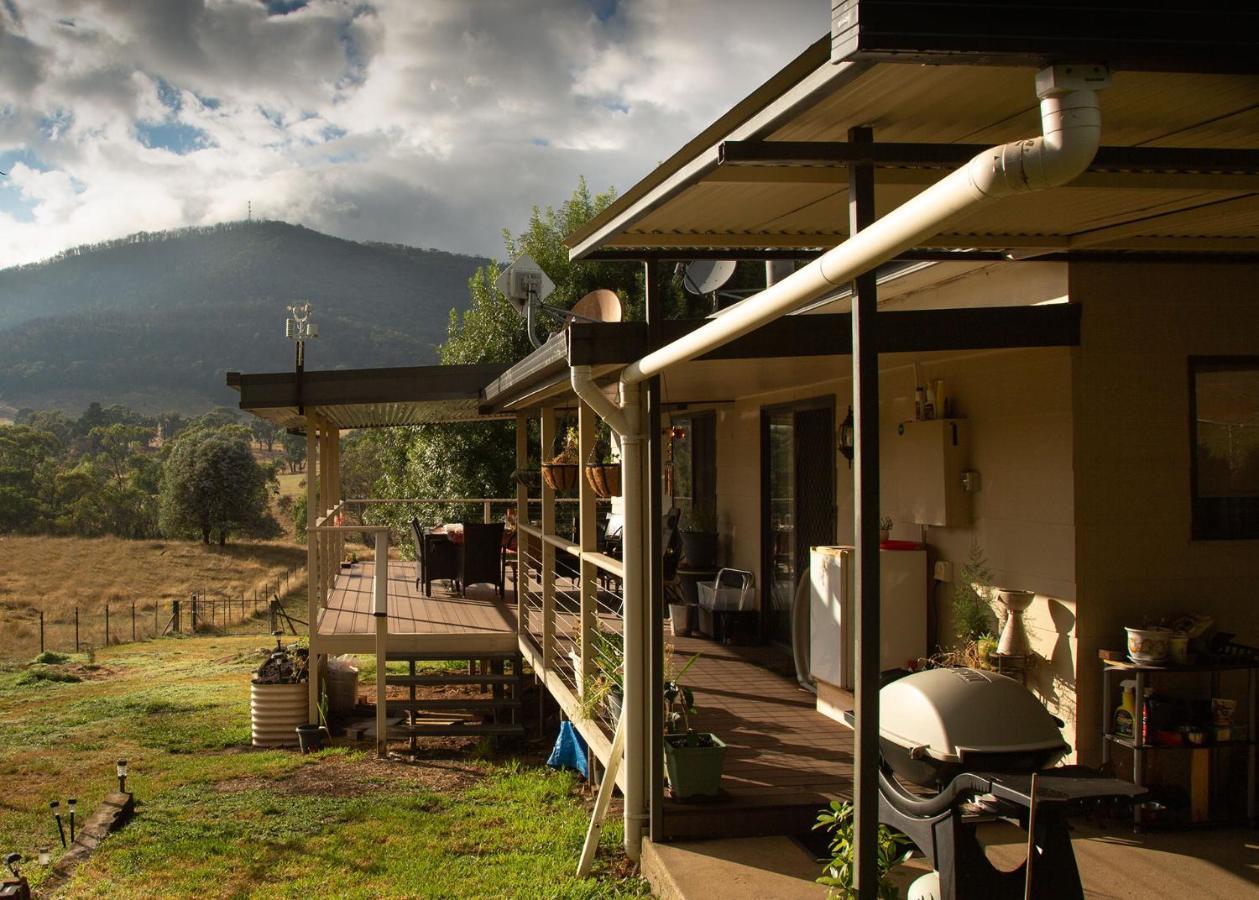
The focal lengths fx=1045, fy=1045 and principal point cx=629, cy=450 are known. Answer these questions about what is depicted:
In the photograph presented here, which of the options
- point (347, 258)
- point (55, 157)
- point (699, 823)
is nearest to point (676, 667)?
point (699, 823)

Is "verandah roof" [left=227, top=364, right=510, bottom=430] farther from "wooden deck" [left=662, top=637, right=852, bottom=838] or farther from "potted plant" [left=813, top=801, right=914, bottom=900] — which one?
"potted plant" [left=813, top=801, right=914, bottom=900]

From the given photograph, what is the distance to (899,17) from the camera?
214 centimetres

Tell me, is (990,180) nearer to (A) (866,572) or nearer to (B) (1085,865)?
(A) (866,572)

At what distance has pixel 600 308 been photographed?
6.56 metres

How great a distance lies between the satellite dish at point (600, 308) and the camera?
621 centimetres

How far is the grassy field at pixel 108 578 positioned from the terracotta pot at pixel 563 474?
1666 centimetres

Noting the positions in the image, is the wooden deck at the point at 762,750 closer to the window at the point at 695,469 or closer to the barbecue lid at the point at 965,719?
the barbecue lid at the point at 965,719

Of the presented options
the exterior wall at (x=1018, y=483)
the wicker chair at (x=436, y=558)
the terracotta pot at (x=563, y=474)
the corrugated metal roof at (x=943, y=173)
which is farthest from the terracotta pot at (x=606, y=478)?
the wicker chair at (x=436, y=558)

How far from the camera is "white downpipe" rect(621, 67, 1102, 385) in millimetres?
1678

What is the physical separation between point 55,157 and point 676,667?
137m

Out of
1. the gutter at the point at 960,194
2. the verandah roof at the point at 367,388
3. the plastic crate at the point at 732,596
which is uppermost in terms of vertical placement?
the verandah roof at the point at 367,388

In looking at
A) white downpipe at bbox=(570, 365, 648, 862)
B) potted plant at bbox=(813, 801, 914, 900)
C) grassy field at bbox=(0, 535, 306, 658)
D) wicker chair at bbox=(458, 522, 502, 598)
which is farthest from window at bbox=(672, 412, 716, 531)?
grassy field at bbox=(0, 535, 306, 658)

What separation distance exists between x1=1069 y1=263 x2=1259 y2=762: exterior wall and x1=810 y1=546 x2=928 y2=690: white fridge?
119cm

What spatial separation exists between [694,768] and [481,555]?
22.8 feet
